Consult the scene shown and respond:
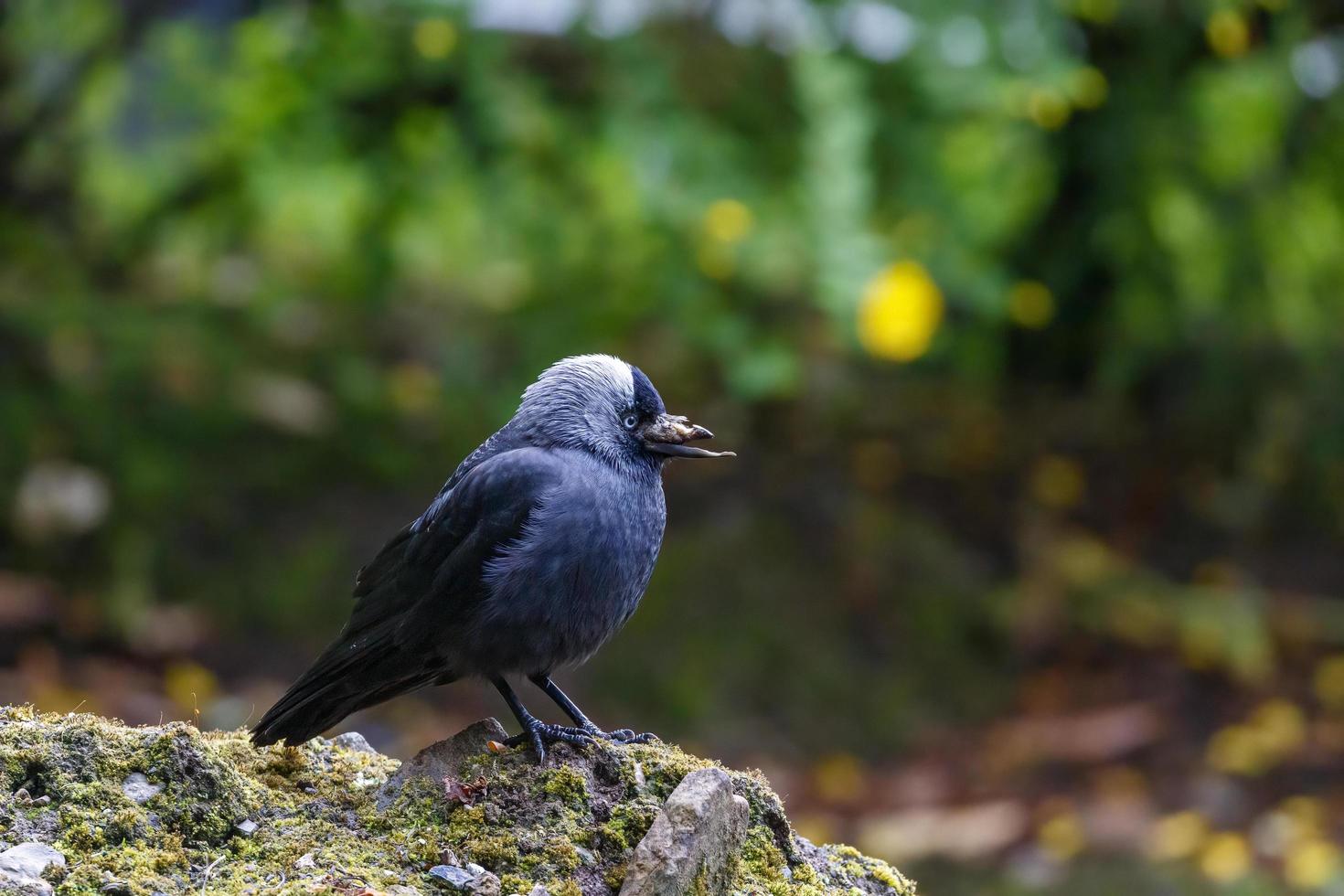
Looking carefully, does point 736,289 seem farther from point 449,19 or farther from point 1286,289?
point 1286,289

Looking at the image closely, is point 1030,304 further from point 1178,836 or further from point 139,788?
point 139,788

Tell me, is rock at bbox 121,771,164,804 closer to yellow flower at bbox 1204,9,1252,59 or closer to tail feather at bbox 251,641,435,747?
tail feather at bbox 251,641,435,747

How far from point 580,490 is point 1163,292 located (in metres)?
5.43

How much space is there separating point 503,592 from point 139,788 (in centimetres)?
91

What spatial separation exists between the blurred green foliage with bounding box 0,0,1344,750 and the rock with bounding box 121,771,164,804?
11.5 ft

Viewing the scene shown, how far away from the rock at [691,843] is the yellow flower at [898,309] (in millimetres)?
3332

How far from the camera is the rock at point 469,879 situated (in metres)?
2.88

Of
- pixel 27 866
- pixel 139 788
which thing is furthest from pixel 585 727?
pixel 27 866

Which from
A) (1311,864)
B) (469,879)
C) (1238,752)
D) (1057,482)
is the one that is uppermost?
(1057,482)

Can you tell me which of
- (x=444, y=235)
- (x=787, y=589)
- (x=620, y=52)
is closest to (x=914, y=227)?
(x=620, y=52)

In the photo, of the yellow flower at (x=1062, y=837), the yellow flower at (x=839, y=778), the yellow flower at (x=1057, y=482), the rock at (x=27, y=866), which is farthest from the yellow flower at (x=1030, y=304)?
the rock at (x=27, y=866)

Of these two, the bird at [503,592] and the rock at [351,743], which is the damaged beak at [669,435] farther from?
the rock at [351,743]

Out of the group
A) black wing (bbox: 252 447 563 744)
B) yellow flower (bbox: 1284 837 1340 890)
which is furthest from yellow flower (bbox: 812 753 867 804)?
black wing (bbox: 252 447 563 744)

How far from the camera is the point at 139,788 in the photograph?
2.96m
